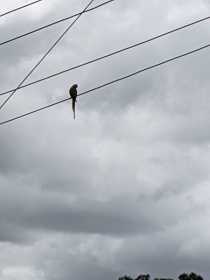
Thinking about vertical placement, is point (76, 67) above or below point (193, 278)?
below

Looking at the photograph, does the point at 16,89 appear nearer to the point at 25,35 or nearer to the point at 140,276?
the point at 25,35

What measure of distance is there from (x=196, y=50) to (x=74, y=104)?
342 inches

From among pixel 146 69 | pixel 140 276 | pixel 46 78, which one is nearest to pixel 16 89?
pixel 46 78

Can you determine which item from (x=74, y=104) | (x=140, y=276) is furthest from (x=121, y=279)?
(x=74, y=104)

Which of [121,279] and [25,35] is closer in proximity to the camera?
[25,35]

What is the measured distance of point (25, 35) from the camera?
37219 mm

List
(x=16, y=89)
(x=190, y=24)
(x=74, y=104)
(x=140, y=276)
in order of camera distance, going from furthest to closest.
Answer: (x=140, y=276) → (x=74, y=104) → (x=16, y=89) → (x=190, y=24)

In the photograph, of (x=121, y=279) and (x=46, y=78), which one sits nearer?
(x=46, y=78)

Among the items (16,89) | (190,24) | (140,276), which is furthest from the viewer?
(140,276)

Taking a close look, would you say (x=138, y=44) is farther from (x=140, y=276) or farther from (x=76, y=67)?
(x=140, y=276)

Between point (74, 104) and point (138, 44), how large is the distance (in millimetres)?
7855

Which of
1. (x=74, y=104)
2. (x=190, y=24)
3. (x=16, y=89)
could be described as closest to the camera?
(x=190, y=24)

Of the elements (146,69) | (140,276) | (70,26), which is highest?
(140,276)

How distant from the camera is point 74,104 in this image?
43.2 metres
